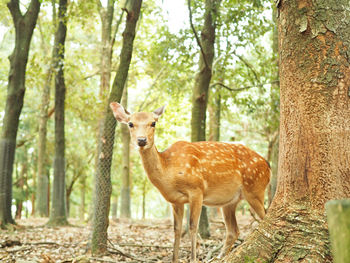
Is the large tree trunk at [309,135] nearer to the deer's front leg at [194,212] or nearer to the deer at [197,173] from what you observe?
the deer's front leg at [194,212]

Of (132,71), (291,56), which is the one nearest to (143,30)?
(132,71)

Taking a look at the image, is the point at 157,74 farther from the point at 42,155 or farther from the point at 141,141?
the point at 141,141

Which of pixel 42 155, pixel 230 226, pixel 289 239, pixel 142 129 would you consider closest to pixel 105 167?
pixel 142 129

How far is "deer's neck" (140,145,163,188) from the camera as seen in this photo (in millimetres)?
5664

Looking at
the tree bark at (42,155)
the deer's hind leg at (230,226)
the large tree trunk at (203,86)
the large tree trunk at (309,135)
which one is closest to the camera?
the large tree trunk at (309,135)

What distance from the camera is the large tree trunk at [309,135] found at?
3.43 meters

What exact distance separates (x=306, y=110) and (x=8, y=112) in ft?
29.1

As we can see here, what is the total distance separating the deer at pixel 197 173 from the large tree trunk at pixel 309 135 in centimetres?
223

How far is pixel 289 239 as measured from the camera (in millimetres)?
3402

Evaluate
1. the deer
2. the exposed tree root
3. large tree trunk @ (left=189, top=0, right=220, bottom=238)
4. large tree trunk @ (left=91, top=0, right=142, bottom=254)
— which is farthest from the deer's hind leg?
large tree trunk @ (left=189, top=0, right=220, bottom=238)

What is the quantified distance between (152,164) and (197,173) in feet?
2.56

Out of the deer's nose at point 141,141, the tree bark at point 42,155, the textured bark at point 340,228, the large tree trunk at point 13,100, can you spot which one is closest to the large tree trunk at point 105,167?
the deer's nose at point 141,141

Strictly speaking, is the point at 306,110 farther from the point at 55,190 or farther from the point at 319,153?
the point at 55,190

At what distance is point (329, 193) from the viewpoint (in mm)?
3443
